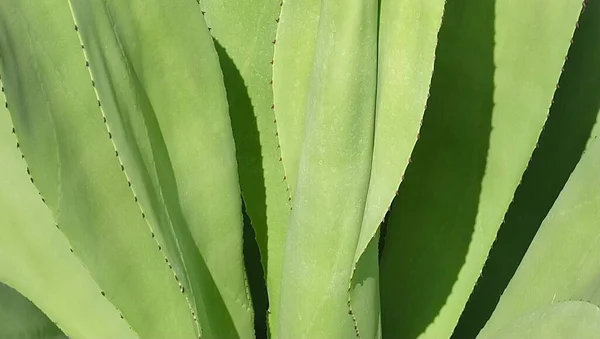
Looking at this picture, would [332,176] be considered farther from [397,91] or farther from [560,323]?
[560,323]

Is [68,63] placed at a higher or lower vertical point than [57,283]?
higher

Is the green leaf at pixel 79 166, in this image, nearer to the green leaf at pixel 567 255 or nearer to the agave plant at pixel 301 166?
the agave plant at pixel 301 166

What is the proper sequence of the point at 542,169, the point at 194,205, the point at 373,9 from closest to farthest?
the point at 373,9
the point at 194,205
the point at 542,169

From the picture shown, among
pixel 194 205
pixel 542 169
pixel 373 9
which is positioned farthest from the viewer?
pixel 542 169

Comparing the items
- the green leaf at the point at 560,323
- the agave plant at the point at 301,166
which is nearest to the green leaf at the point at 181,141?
the agave plant at the point at 301,166

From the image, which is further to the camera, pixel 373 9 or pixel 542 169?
pixel 542 169

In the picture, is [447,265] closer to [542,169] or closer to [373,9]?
[542,169]

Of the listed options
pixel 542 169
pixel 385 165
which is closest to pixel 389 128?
pixel 385 165
